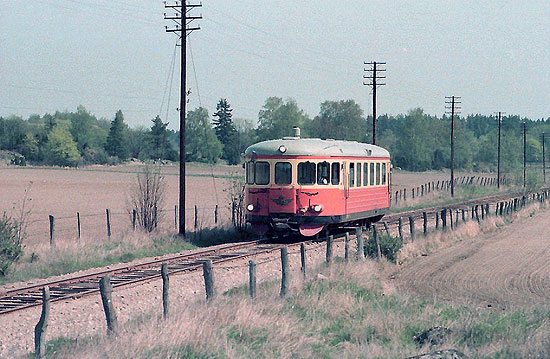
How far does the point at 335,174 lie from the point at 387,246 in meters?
2.68

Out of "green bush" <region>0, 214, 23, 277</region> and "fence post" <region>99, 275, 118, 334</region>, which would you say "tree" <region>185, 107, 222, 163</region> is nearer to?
"green bush" <region>0, 214, 23, 277</region>

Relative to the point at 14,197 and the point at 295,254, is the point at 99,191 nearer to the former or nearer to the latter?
the point at 14,197

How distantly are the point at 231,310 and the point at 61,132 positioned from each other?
331ft

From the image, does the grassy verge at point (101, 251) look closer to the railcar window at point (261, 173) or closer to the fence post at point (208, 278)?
the railcar window at point (261, 173)

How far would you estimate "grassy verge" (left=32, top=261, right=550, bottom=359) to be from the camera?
401 inches

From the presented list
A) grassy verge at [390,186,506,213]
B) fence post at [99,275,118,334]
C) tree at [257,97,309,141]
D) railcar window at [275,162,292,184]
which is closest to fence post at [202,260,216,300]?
fence post at [99,275,118,334]

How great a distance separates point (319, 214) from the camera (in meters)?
22.8

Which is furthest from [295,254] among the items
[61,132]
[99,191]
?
[61,132]

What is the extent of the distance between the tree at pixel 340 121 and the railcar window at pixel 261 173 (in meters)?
62.6

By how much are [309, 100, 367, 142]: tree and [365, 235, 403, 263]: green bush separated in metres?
63.9

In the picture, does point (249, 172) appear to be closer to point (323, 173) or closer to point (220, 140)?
point (323, 173)

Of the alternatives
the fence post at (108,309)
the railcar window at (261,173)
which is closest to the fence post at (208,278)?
the fence post at (108,309)

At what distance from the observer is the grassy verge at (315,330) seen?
33.4 ft

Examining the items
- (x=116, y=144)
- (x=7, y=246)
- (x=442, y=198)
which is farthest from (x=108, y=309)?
(x=116, y=144)
